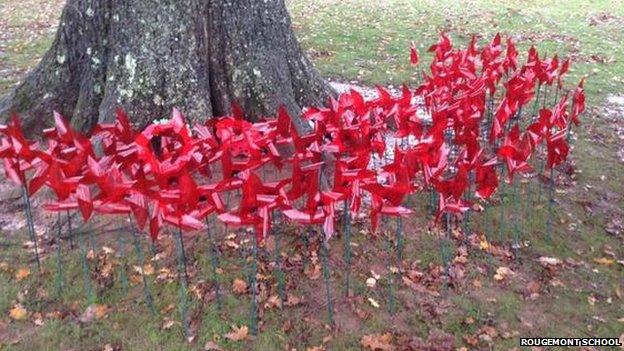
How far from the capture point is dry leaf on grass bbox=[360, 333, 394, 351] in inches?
112

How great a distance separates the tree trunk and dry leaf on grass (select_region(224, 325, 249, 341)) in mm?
1607

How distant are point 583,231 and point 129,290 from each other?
301 centimetres

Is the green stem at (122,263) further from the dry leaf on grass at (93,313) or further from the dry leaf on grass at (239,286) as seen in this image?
the dry leaf on grass at (239,286)

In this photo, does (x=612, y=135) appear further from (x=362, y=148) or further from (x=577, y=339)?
(x=362, y=148)

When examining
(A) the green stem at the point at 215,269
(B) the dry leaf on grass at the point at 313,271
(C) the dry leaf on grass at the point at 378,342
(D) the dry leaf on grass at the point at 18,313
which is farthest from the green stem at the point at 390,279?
(D) the dry leaf on grass at the point at 18,313

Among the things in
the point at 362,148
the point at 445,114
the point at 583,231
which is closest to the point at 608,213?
the point at 583,231

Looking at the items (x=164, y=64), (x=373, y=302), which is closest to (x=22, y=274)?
(x=164, y=64)

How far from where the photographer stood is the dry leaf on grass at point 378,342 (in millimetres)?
2848

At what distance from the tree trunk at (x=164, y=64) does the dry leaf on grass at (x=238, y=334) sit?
5.27ft

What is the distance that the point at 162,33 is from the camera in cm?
383

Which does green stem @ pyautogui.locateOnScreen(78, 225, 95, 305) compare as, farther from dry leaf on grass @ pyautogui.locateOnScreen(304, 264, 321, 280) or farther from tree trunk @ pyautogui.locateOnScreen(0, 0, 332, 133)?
dry leaf on grass @ pyautogui.locateOnScreen(304, 264, 321, 280)

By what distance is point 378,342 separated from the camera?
2873 millimetres

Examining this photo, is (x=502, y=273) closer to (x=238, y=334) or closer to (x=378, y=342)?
(x=378, y=342)

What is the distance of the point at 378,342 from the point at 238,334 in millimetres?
688
